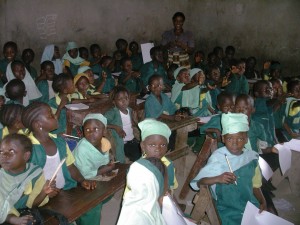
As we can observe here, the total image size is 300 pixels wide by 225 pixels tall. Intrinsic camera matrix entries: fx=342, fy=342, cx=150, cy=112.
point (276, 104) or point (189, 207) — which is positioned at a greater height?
point (276, 104)

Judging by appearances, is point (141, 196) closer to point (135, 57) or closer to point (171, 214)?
point (171, 214)

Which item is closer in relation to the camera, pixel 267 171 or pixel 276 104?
pixel 267 171

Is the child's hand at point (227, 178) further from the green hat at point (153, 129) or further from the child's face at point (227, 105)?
the child's face at point (227, 105)

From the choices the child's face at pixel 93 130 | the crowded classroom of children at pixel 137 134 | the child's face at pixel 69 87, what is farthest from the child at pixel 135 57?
the child's face at pixel 93 130

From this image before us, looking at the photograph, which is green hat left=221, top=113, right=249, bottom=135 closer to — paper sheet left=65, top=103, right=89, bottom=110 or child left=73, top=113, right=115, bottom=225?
child left=73, top=113, right=115, bottom=225

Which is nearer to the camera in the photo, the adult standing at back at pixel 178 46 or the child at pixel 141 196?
the child at pixel 141 196

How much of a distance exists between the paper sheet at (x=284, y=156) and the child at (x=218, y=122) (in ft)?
1.95

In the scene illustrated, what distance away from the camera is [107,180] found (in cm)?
271

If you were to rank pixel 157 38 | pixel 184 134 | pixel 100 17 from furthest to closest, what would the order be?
pixel 157 38 → pixel 100 17 → pixel 184 134

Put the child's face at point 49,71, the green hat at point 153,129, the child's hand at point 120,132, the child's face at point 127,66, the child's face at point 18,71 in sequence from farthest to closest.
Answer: the child's face at point 127,66, the child's face at point 49,71, the child's face at point 18,71, the child's hand at point 120,132, the green hat at point 153,129

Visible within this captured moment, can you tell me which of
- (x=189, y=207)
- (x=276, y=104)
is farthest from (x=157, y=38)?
(x=189, y=207)

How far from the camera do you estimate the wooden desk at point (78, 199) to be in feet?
7.38

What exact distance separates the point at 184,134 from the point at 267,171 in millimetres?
1220

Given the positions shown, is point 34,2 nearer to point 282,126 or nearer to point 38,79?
point 38,79
